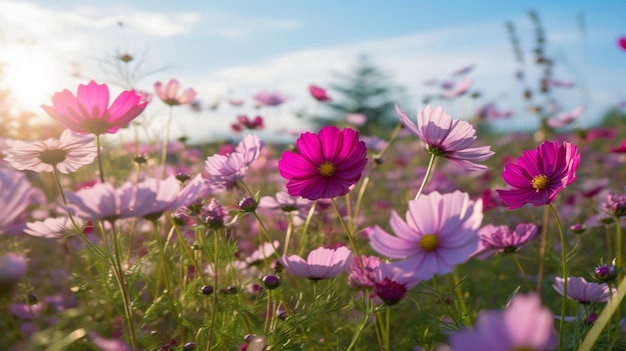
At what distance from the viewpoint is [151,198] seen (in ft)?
2.24

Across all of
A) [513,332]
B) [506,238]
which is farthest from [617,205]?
[513,332]

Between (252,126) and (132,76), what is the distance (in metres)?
0.50

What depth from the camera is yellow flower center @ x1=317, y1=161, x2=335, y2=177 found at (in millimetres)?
971

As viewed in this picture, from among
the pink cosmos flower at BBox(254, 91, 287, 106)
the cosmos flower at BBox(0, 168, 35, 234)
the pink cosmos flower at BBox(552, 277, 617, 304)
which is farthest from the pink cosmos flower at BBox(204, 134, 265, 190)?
the pink cosmos flower at BBox(254, 91, 287, 106)

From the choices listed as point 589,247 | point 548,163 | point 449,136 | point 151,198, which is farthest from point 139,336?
point 589,247

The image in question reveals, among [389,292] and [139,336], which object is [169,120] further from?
[389,292]

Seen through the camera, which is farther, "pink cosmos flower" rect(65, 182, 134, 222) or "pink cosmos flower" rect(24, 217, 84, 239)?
"pink cosmos flower" rect(24, 217, 84, 239)

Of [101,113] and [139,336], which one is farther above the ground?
[101,113]

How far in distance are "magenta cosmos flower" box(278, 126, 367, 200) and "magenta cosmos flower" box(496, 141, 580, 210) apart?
10.1 inches

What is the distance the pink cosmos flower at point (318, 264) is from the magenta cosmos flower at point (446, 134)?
225 millimetres

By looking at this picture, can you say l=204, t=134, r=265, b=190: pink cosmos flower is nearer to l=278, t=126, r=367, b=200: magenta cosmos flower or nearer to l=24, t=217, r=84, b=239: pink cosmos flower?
l=278, t=126, r=367, b=200: magenta cosmos flower

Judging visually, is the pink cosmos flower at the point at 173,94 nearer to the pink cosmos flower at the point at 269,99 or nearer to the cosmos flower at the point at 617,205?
the cosmos flower at the point at 617,205

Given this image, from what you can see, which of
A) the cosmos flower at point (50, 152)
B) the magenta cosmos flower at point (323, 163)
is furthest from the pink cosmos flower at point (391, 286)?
the cosmos flower at point (50, 152)

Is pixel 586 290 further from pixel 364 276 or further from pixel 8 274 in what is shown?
pixel 8 274
